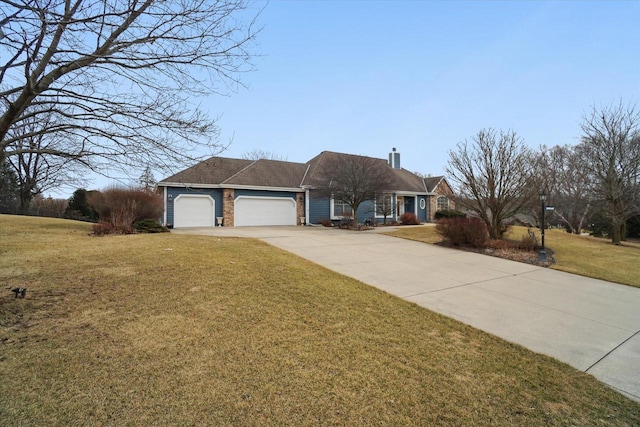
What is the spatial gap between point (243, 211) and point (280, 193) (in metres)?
2.97

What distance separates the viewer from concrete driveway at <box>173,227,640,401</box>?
3701 mm

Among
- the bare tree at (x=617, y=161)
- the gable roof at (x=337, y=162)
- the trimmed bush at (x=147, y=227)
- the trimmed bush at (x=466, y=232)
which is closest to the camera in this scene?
the trimmed bush at (x=466, y=232)

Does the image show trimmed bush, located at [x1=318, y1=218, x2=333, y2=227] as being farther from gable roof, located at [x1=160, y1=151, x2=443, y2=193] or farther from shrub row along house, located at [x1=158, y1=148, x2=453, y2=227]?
gable roof, located at [x1=160, y1=151, x2=443, y2=193]

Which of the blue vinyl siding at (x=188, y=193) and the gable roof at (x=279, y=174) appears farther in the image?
the gable roof at (x=279, y=174)

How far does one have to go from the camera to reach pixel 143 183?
177 inches

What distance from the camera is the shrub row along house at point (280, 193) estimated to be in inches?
711

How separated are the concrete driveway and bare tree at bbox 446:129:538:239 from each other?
12.2 feet

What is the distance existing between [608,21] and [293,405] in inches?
547

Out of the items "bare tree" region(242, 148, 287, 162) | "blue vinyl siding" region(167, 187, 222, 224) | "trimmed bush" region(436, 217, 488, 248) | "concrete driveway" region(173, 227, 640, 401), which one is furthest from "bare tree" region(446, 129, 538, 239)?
"bare tree" region(242, 148, 287, 162)

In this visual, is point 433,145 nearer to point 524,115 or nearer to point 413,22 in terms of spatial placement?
point 524,115

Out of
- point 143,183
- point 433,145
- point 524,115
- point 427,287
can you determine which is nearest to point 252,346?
point 143,183

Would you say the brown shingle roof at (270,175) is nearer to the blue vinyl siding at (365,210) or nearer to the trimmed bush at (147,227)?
the blue vinyl siding at (365,210)

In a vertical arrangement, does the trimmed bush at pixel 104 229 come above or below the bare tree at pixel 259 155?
below

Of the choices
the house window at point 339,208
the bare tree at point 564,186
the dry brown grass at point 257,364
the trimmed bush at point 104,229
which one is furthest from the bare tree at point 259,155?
the dry brown grass at point 257,364
